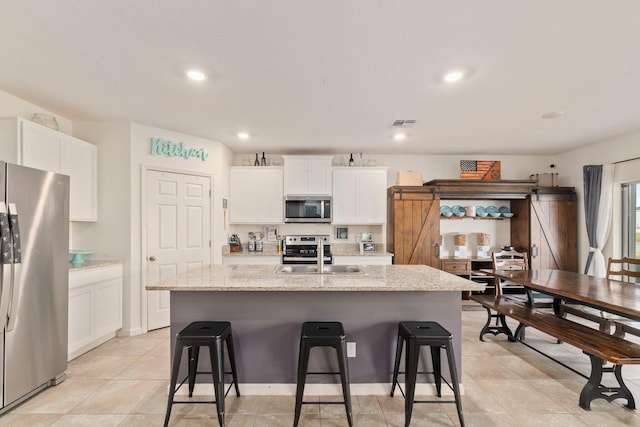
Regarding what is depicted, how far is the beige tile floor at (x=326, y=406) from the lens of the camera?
205 centimetres

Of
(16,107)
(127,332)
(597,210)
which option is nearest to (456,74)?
(597,210)

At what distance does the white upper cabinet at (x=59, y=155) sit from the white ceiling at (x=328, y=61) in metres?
0.35

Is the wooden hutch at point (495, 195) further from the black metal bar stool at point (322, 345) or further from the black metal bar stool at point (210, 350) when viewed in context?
the black metal bar stool at point (210, 350)

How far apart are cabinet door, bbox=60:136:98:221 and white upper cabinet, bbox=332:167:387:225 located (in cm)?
317

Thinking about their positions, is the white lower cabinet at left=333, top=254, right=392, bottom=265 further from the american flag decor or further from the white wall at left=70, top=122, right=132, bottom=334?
the white wall at left=70, top=122, right=132, bottom=334

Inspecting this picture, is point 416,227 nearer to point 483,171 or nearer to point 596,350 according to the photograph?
point 483,171

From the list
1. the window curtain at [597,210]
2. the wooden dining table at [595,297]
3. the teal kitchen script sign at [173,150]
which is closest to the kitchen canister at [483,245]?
the window curtain at [597,210]

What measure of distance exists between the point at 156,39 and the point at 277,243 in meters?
3.55

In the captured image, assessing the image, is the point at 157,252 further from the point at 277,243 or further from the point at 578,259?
the point at 578,259

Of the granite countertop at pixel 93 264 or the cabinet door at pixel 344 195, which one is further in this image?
the cabinet door at pixel 344 195

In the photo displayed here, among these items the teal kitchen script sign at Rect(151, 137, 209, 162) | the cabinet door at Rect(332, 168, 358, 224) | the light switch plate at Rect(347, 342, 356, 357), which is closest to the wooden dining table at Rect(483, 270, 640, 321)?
the light switch plate at Rect(347, 342, 356, 357)

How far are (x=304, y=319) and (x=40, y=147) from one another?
2910mm

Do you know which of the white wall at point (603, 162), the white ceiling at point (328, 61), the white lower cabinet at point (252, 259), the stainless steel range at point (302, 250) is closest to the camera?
the white ceiling at point (328, 61)

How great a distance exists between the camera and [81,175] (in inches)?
131
